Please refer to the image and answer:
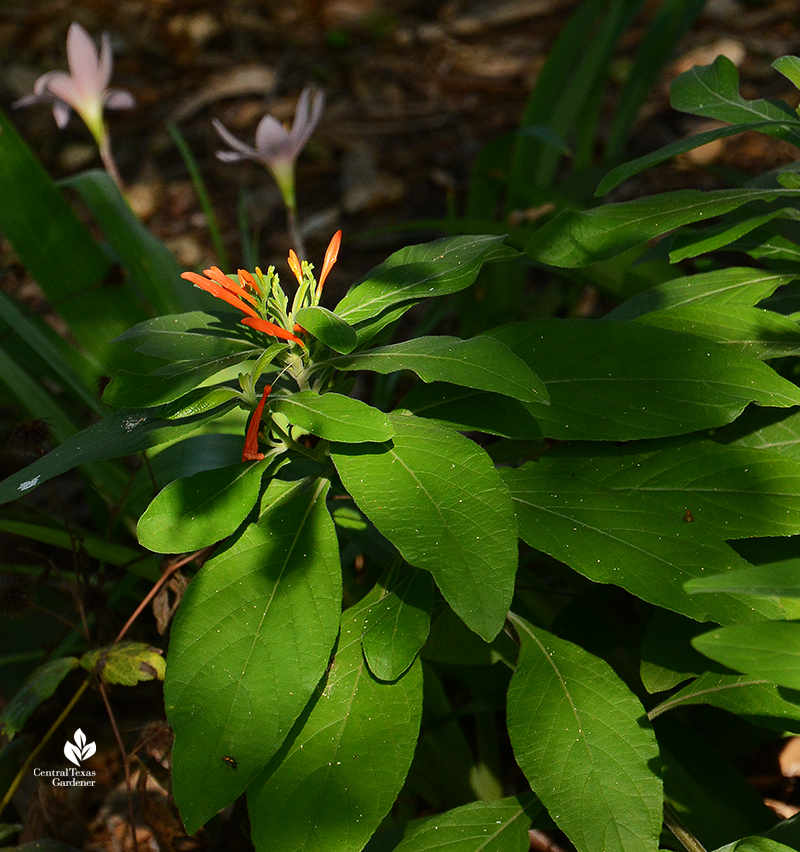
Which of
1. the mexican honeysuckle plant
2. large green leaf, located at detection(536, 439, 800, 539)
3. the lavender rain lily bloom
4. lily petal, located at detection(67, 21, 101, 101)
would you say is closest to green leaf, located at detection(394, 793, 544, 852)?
the mexican honeysuckle plant

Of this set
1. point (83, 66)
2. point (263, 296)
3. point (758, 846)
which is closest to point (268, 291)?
point (263, 296)

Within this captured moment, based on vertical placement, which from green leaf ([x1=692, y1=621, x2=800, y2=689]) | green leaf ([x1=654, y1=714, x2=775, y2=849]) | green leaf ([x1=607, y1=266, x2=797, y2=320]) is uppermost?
green leaf ([x1=607, y1=266, x2=797, y2=320])

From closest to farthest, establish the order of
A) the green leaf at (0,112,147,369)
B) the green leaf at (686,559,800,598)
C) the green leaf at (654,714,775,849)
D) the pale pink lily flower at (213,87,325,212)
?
1. the green leaf at (686,559,800,598)
2. the green leaf at (654,714,775,849)
3. the green leaf at (0,112,147,369)
4. the pale pink lily flower at (213,87,325,212)

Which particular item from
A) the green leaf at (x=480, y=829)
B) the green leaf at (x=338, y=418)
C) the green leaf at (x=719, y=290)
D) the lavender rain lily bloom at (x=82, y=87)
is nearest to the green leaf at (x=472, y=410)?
the green leaf at (x=338, y=418)

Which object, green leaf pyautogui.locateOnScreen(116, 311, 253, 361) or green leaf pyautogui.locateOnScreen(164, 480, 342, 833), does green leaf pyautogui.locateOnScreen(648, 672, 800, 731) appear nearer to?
green leaf pyautogui.locateOnScreen(164, 480, 342, 833)

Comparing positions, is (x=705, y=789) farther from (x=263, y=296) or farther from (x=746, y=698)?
(x=263, y=296)

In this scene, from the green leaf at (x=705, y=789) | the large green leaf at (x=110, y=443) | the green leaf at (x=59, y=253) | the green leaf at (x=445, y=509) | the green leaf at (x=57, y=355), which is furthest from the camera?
the green leaf at (x=59, y=253)

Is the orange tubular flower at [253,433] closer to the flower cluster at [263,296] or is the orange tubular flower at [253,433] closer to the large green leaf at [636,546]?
the flower cluster at [263,296]
